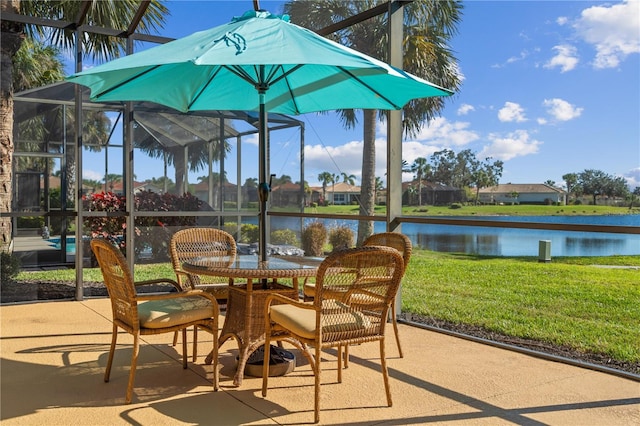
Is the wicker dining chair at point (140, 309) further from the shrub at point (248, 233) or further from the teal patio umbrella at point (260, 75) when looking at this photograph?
the shrub at point (248, 233)

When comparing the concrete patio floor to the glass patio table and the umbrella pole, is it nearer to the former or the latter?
the glass patio table

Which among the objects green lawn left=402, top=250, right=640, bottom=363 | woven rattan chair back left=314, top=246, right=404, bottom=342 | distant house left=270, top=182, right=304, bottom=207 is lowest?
green lawn left=402, top=250, right=640, bottom=363

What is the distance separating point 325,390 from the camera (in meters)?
3.10

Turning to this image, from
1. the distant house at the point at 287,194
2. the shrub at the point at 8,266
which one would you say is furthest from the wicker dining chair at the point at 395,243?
the shrub at the point at 8,266

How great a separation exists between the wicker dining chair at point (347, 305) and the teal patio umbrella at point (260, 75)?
33.7 inches

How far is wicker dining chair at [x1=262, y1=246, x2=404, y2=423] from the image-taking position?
265 centimetres

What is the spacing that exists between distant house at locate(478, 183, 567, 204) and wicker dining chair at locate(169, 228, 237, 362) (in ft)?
26.9

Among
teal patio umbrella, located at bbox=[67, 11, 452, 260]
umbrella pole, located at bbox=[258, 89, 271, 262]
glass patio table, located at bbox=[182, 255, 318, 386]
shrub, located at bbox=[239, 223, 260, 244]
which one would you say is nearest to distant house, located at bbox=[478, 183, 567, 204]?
shrub, located at bbox=[239, 223, 260, 244]

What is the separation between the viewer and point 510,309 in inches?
374

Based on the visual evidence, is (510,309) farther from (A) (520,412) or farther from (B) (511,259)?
(A) (520,412)

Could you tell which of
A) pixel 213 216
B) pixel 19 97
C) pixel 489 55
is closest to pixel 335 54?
pixel 213 216

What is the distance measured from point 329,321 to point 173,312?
0.93m

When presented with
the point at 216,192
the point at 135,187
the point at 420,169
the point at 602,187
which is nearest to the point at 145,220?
the point at 135,187

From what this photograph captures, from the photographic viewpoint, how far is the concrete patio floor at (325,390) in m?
2.70
